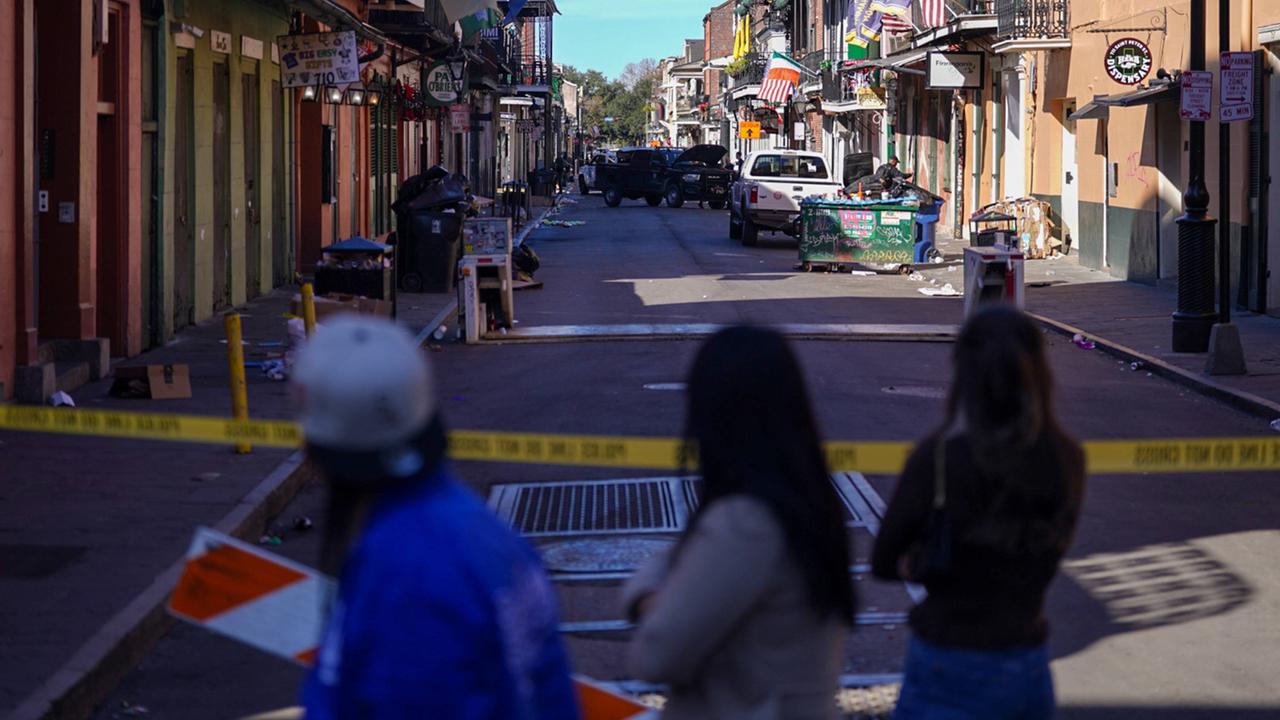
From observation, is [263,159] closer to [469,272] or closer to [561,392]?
[469,272]

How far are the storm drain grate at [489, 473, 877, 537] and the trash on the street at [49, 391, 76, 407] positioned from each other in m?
3.79

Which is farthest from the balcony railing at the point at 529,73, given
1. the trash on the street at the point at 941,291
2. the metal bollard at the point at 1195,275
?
the metal bollard at the point at 1195,275

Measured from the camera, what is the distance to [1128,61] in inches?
953

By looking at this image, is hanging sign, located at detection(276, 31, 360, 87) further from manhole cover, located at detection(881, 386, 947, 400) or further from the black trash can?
manhole cover, located at detection(881, 386, 947, 400)

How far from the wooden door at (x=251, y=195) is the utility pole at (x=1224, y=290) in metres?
11.7

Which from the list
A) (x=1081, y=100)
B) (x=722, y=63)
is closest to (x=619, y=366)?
(x=1081, y=100)

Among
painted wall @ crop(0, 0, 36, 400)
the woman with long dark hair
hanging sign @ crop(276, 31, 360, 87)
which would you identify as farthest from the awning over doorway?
the woman with long dark hair

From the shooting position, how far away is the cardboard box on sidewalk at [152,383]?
41.9ft

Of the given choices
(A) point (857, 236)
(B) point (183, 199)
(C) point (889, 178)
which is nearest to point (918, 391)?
(B) point (183, 199)

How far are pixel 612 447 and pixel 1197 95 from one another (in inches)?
382

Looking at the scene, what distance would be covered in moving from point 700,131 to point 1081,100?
10713cm

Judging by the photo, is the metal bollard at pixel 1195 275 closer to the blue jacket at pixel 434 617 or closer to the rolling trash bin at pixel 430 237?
the rolling trash bin at pixel 430 237

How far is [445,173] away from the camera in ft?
79.5

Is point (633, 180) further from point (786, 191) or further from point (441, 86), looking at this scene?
point (786, 191)
